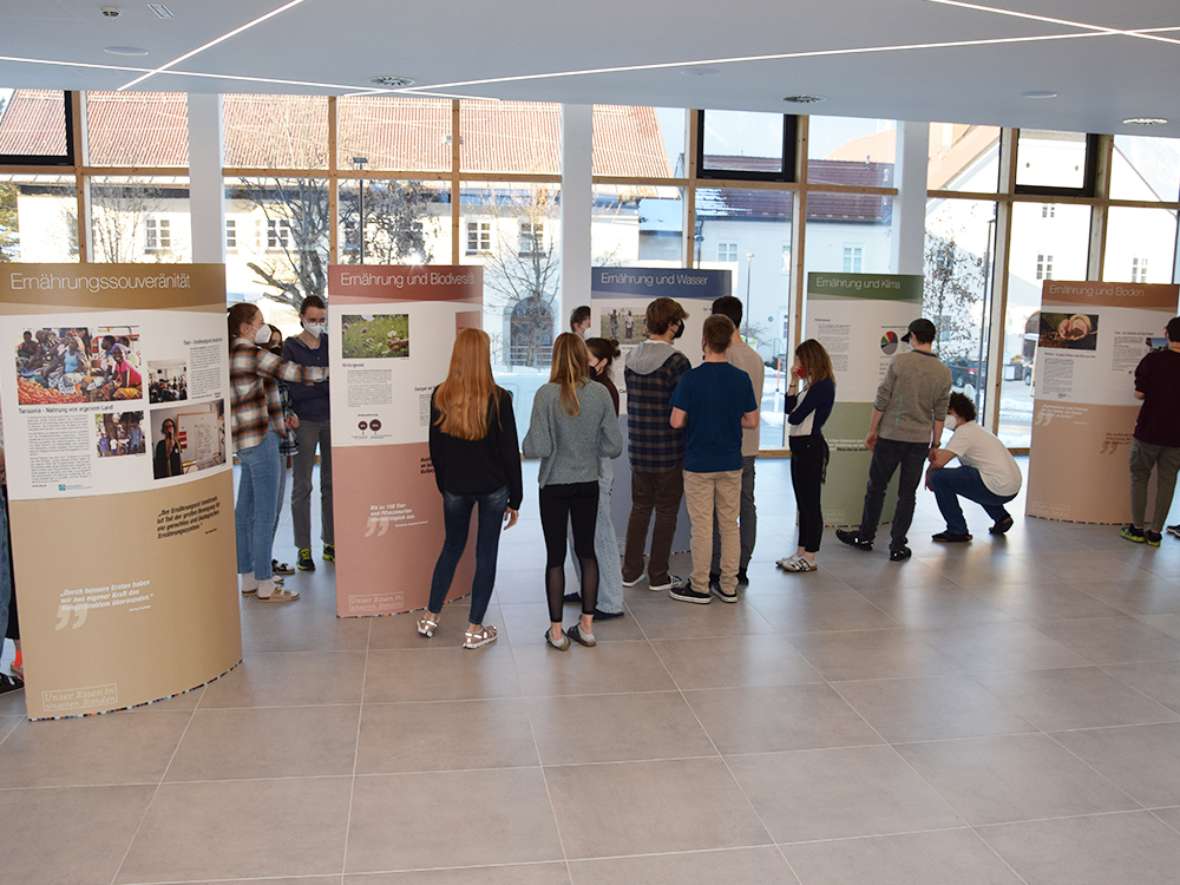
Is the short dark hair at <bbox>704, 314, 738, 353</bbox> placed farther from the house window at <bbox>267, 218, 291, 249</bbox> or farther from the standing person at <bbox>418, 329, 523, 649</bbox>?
the house window at <bbox>267, 218, 291, 249</bbox>

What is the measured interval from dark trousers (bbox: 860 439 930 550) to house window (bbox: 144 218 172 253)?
727cm

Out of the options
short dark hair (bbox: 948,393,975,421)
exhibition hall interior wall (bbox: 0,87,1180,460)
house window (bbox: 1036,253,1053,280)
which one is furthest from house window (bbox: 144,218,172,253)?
house window (bbox: 1036,253,1053,280)

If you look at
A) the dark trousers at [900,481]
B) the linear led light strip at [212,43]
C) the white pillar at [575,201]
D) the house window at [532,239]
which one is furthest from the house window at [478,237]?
the dark trousers at [900,481]

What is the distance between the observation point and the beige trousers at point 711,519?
242 inches

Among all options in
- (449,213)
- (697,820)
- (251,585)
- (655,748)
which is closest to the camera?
(697,820)

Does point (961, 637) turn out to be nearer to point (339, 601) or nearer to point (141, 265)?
point (339, 601)

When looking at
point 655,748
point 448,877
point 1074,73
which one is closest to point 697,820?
point 655,748

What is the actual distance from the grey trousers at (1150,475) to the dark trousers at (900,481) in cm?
173

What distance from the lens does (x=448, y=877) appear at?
346 centimetres

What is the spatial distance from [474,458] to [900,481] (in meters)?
3.60

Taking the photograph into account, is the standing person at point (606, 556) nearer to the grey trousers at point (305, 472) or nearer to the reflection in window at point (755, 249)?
the grey trousers at point (305, 472)

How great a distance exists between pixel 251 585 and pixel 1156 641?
5107 mm

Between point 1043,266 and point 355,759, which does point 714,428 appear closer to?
point 355,759

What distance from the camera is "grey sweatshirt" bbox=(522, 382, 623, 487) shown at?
206 inches
